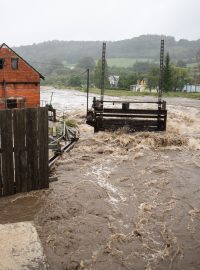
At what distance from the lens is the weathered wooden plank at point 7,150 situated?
9.38 meters

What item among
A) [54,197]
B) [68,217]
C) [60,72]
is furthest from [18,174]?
[60,72]

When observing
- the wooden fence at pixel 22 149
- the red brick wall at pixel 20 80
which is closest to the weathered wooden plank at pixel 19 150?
the wooden fence at pixel 22 149

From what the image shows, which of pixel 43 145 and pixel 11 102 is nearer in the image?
pixel 43 145

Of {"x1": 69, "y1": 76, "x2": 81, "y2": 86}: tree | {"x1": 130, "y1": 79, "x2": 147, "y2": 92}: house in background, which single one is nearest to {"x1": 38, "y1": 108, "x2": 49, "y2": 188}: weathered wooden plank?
{"x1": 130, "y1": 79, "x2": 147, "y2": 92}: house in background

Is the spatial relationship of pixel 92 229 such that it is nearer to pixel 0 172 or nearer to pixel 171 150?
pixel 0 172

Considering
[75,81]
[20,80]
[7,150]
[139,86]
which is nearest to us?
[7,150]

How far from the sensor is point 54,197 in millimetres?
10383

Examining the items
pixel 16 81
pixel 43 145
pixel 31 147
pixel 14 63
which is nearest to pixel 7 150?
pixel 31 147

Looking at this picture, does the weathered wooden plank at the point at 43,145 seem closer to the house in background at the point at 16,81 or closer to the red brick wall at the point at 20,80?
the house in background at the point at 16,81

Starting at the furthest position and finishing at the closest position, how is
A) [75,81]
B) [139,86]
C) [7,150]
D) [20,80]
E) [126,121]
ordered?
[75,81], [139,86], [20,80], [126,121], [7,150]

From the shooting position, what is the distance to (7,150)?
31.3 feet

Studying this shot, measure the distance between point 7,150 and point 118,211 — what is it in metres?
3.47

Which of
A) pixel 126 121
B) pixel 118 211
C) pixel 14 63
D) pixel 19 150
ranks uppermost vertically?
pixel 14 63

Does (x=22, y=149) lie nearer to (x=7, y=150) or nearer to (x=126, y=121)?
(x=7, y=150)
